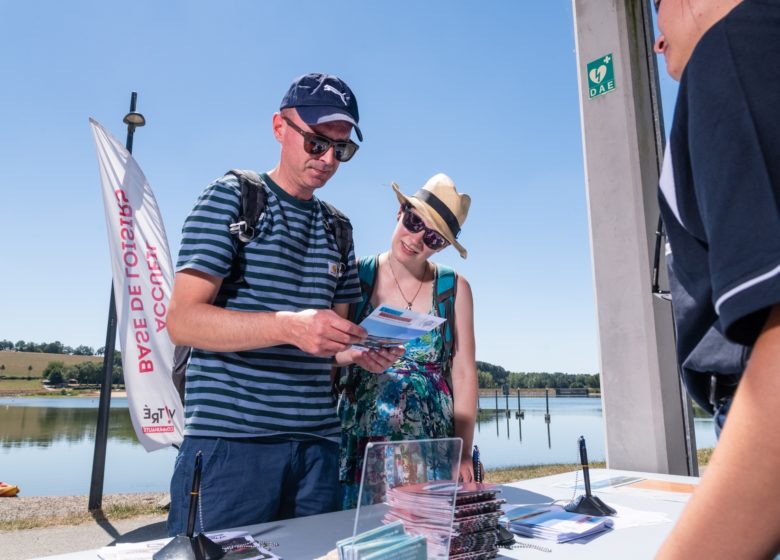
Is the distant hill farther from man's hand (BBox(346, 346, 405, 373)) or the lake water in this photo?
man's hand (BBox(346, 346, 405, 373))

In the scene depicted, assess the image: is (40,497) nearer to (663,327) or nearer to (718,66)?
(663,327)

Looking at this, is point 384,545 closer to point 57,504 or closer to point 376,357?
point 376,357

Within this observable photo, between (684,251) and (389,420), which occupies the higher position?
(684,251)

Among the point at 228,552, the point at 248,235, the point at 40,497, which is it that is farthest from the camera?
the point at 40,497

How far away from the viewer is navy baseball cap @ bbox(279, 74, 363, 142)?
1557 mm

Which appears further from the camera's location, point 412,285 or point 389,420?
point 412,285

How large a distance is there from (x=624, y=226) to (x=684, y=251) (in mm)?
2383

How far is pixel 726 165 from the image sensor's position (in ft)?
1.42

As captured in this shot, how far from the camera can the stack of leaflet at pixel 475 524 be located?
1010 millimetres

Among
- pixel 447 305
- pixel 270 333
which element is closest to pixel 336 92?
pixel 270 333

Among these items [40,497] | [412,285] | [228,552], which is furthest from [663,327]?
[40,497]

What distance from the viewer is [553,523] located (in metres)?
1.29

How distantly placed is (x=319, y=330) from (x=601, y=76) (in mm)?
2553

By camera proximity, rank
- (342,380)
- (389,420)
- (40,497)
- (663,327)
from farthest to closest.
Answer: (40,497)
(663,327)
(342,380)
(389,420)
